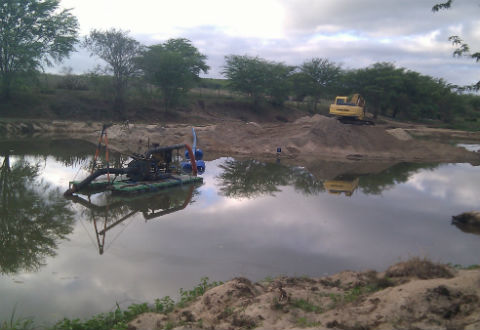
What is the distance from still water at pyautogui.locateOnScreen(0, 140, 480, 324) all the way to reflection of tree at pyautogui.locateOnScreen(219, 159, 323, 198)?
121 millimetres

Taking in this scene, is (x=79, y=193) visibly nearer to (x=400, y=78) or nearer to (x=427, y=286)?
(x=427, y=286)

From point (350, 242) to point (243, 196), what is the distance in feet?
15.8

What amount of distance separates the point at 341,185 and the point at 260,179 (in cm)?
330

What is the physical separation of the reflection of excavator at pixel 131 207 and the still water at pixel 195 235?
0.03 m

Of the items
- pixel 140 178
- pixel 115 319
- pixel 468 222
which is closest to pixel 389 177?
pixel 468 222

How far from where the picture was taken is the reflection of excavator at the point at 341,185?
14.2 meters

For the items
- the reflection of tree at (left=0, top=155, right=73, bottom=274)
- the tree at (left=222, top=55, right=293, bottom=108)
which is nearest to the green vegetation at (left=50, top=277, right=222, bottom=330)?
the reflection of tree at (left=0, top=155, right=73, bottom=274)

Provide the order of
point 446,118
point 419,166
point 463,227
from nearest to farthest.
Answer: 1. point 463,227
2. point 419,166
3. point 446,118

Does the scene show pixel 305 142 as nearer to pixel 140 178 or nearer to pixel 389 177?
pixel 389 177

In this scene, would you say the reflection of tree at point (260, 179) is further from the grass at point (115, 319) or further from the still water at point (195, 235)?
the grass at point (115, 319)

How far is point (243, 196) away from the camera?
1280cm

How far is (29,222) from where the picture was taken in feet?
29.2

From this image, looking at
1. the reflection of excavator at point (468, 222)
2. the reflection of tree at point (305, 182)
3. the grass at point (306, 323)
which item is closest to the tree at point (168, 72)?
the reflection of tree at point (305, 182)

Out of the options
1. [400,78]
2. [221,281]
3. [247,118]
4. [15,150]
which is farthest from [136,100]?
[221,281]
